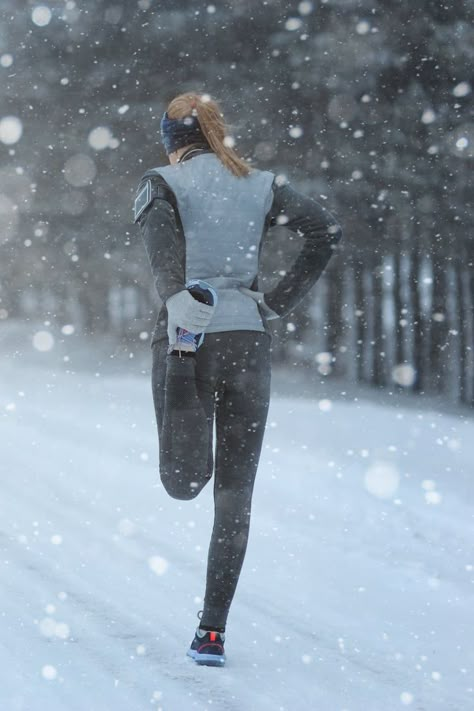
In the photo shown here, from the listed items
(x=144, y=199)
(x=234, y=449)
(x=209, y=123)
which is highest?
(x=209, y=123)

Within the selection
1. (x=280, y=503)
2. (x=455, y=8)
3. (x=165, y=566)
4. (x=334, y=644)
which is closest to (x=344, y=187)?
(x=455, y=8)

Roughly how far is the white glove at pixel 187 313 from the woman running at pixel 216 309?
Result: 2cm

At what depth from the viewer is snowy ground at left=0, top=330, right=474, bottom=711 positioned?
2.94 metres

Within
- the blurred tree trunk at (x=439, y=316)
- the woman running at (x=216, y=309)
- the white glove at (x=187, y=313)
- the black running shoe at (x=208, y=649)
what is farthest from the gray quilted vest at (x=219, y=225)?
the blurred tree trunk at (x=439, y=316)

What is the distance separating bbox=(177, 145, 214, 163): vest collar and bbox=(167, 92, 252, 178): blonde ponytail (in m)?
0.02

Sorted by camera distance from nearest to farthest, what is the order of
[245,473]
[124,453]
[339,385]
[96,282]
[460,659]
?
[245,473] < [460,659] < [124,453] < [339,385] < [96,282]

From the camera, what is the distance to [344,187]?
1010 centimetres

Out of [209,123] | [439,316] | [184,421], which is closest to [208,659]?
[184,421]

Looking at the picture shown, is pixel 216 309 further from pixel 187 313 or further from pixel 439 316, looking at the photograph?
pixel 439 316

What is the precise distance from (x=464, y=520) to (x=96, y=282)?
9911mm

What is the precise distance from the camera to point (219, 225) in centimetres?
304

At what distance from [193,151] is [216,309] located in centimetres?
60

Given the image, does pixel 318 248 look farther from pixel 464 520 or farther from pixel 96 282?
pixel 96 282

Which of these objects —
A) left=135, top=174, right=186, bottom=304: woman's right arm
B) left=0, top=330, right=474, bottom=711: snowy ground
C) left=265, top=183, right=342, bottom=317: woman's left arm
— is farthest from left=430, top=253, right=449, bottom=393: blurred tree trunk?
left=135, top=174, right=186, bottom=304: woman's right arm
